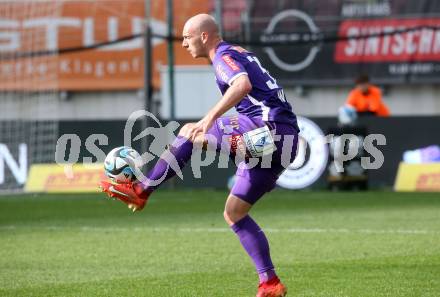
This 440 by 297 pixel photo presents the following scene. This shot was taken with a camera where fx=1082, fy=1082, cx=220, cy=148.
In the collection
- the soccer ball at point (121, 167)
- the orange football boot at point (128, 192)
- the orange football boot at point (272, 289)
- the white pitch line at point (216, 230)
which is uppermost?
the soccer ball at point (121, 167)

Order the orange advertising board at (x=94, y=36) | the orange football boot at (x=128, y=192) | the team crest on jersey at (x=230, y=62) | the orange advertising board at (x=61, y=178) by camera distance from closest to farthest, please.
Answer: the team crest on jersey at (x=230, y=62), the orange football boot at (x=128, y=192), the orange advertising board at (x=61, y=178), the orange advertising board at (x=94, y=36)

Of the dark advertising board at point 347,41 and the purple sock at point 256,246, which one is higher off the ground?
the dark advertising board at point 347,41

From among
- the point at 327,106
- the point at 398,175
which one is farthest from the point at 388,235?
the point at 327,106

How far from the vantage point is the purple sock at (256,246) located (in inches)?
279

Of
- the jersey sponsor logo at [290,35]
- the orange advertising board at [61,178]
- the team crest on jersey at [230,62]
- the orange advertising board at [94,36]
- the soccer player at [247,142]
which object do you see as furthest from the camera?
the orange advertising board at [94,36]

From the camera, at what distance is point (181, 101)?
2009 cm

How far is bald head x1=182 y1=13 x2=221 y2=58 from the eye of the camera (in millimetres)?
7117

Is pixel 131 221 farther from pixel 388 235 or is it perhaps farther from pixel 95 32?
pixel 95 32

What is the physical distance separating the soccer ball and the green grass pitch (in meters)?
0.85

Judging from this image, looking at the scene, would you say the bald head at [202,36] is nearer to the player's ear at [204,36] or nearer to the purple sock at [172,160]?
the player's ear at [204,36]

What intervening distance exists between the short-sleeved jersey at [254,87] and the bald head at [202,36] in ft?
0.24

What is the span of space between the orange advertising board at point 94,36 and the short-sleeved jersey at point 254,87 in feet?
47.8

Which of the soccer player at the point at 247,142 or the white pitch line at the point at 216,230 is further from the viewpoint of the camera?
the white pitch line at the point at 216,230

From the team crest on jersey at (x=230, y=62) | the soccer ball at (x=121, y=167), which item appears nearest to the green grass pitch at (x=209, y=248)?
the soccer ball at (x=121, y=167)
